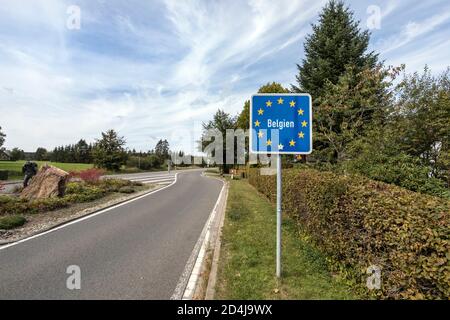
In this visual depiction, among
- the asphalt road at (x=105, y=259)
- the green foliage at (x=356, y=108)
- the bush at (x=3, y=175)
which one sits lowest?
the asphalt road at (x=105, y=259)

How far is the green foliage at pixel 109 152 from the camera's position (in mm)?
37750

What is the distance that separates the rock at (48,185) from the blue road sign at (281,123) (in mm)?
11029

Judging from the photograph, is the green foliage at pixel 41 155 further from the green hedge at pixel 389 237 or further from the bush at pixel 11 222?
the green hedge at pixel 389 237

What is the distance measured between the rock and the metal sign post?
11024 millimetres

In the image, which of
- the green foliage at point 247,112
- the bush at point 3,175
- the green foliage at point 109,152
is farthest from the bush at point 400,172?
the green foliage at point 109,152

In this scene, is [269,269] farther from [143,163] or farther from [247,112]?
[143,163]

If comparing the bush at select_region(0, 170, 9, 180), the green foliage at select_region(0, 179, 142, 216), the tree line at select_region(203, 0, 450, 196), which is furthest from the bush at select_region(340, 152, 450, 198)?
the bush at select_region(0, 170, 9, 180)

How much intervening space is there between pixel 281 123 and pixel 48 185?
39.0 feet

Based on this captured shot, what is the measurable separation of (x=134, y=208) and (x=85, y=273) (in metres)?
5.87

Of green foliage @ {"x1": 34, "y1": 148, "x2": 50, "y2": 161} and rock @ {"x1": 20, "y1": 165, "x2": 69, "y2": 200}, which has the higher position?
green foliage @ {"x1": 34, "y1": 148, "x2": 50, "y2": 161}

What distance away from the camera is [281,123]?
3.76 m

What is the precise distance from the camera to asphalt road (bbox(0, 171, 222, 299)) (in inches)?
142

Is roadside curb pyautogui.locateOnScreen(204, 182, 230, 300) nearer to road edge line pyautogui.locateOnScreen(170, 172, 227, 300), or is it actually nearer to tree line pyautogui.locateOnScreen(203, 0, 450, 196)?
road edge line pyautogui.locateOnScreen(170, 172, 227, 300)
